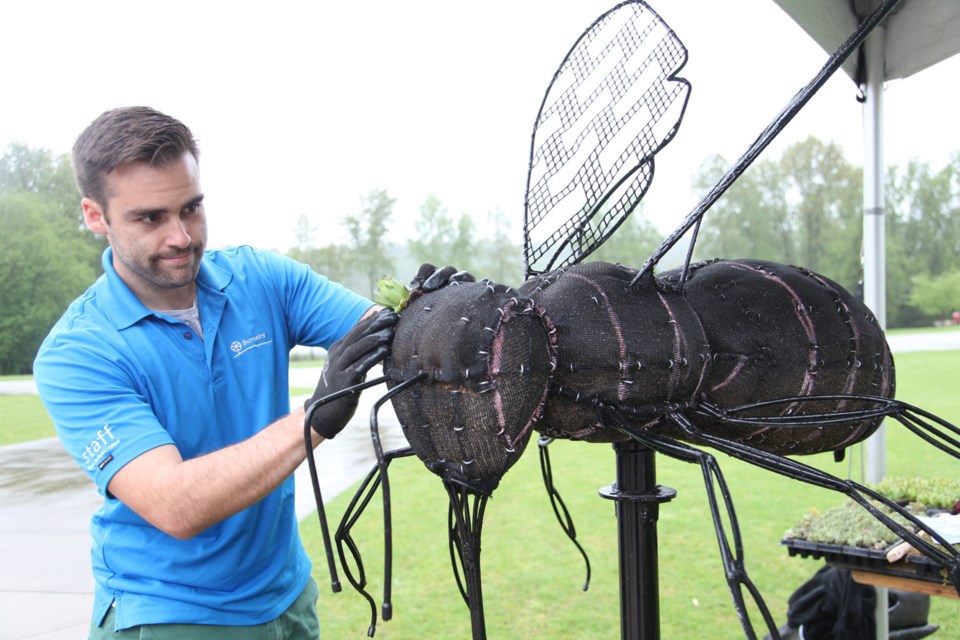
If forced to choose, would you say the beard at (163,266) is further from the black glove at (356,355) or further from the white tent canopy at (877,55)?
the white tent canopy at (877,55)

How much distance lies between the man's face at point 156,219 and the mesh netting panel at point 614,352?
83cm

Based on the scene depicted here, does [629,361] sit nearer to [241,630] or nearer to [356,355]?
[356,355]

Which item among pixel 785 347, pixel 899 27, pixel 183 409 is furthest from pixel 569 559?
pixel 785 347

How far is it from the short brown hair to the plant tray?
7.26 ft

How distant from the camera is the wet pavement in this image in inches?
159

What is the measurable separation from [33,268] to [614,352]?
8.27 metres

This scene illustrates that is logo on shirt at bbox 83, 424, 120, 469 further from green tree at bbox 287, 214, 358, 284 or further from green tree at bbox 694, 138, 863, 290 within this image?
green tree at bbox 694, 138, 863, 290

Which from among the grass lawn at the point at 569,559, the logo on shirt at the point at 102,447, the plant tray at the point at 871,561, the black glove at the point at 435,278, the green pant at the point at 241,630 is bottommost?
the grass lawn at the point at 569,559

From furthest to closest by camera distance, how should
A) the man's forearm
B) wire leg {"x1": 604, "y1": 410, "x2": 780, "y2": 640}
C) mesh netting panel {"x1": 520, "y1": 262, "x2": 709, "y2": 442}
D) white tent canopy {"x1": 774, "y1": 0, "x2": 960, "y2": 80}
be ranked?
white tent canopy {"x1": 774, "y1": 0, "x2": 960, "y2": 80} < the man's forearm < mesh netting panel {"x1": 520, "y1": 262, "x2": 709, "y2": 442} < wire leg {"x1": 604, "y1": 410, "x2": 780, "y2": 640}

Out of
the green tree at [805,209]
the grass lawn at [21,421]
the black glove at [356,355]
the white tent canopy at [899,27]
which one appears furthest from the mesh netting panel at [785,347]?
the green tree at [805,209]

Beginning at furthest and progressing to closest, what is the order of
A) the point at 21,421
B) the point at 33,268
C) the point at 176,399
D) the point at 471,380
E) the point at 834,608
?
1. the point at 33,268
2. the point at 21,421
3. the point at 834,608
4. the point at 176,399
5. the point at 471,380

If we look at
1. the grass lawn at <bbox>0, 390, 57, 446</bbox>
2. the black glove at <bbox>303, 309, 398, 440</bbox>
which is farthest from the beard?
the grass lawn at <bbox>0, 390, 57, 446</bbox>

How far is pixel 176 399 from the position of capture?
173 centimetres

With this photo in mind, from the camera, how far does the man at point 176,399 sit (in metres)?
1.47
